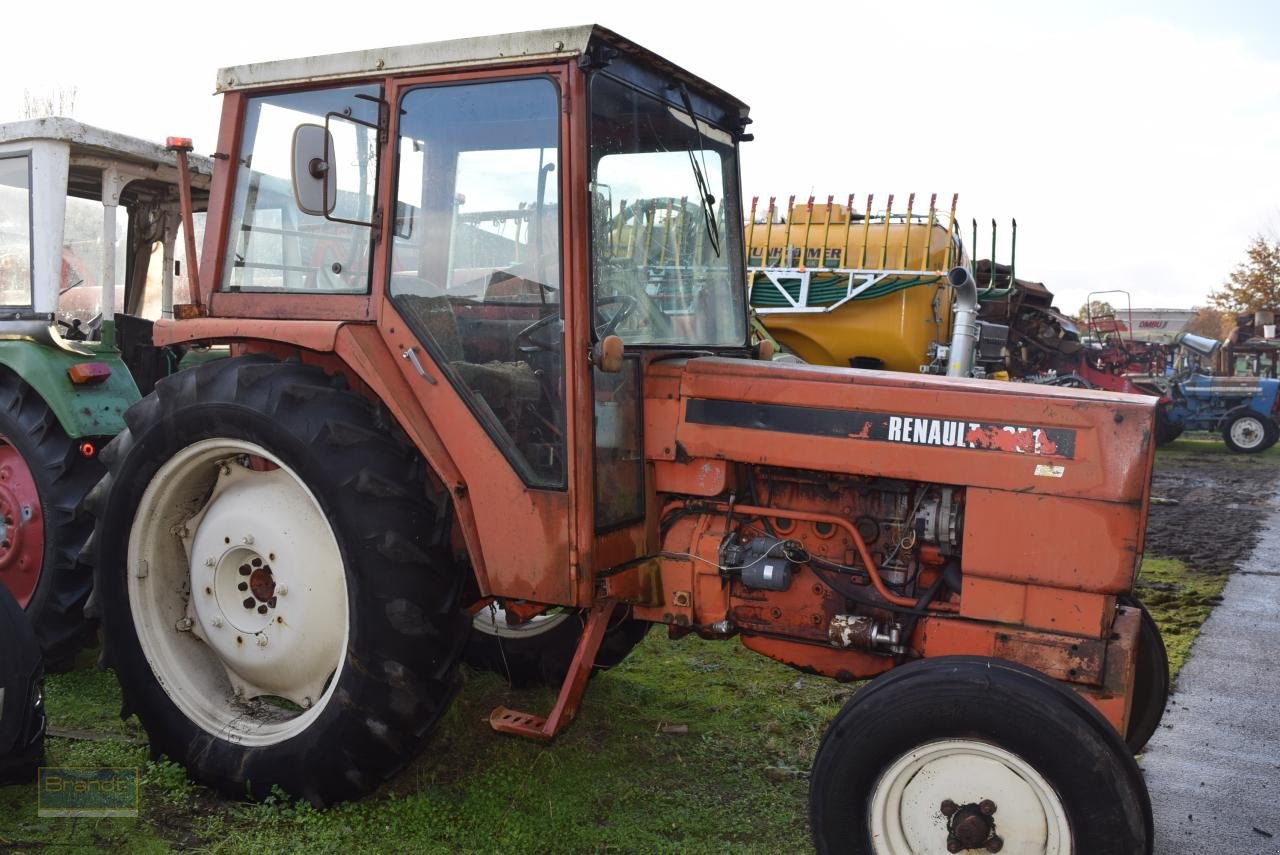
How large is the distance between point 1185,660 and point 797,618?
3113mm

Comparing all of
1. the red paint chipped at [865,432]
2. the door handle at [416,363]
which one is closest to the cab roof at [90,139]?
the door handle at [416,363]

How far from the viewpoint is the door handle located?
3.40 meters

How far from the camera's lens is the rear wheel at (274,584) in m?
3.33

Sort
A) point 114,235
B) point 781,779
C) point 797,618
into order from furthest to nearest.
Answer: point 114,235 → point 781,779 → point 797,618

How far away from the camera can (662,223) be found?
3.76m

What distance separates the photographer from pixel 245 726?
145 inches

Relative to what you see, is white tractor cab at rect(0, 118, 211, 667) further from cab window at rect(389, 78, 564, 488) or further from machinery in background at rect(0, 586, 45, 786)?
cab window at rect(389, 78, 564, 488)

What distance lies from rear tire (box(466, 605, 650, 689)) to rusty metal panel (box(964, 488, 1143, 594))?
1.61 metres

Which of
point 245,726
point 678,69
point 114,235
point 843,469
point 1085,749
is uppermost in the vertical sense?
point 678,69

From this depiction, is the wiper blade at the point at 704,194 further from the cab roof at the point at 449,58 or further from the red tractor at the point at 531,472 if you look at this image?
the cab roof at the point at 449,58

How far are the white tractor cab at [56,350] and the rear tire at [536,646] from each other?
1.77m

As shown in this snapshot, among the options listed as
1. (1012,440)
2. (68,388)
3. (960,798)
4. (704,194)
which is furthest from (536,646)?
(68,388)

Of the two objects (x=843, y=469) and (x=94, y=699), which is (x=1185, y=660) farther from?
(x=94, y=699)

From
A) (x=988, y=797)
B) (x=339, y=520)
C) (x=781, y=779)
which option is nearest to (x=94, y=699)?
(x=339, y=520)
